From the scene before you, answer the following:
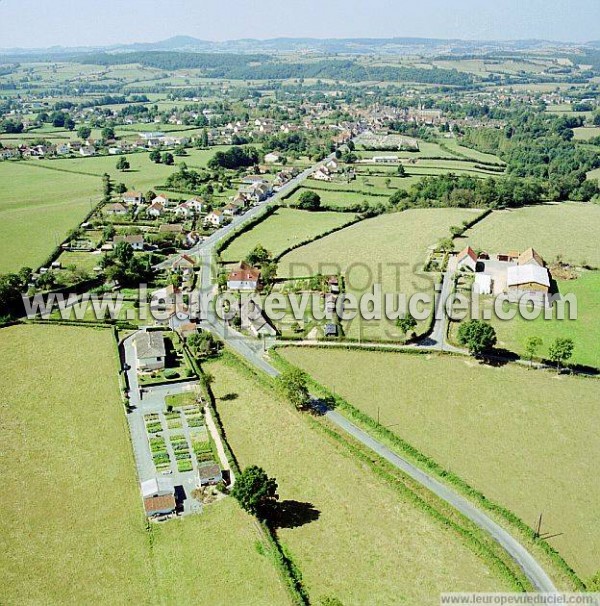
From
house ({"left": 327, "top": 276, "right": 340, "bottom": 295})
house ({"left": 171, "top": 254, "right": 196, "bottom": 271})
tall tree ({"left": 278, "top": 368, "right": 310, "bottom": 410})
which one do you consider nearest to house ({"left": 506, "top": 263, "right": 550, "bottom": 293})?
house ({"left": 327, "top": 276, "right": 340, "bottom": 295})

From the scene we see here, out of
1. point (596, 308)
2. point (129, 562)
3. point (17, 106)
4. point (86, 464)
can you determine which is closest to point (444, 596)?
point (129, 562)

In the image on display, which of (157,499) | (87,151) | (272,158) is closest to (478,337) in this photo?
(157,499)

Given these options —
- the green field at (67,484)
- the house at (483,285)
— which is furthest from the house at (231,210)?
the green field at (67,484)

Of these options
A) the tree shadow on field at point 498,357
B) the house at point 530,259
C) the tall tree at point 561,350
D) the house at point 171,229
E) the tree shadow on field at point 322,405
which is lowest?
the tree shadow on field at point 322,405

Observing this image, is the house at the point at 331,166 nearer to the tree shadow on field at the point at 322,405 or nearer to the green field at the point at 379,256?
the green field at the point at 379,256

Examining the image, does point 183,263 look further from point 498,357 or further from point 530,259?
point 530,259

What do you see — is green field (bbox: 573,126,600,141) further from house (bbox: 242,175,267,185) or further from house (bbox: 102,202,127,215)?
house (bbox: 102,202,127,215)

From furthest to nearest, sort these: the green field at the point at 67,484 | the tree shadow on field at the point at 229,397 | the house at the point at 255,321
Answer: the house at the point at 255,321, the tree shadow on field at the point at 229,397, the green field at the point at 67,484
